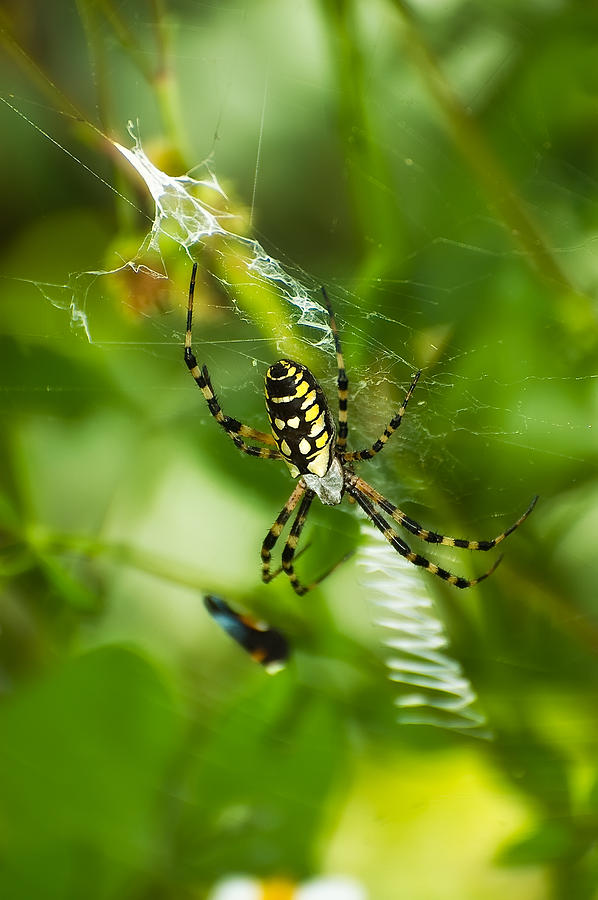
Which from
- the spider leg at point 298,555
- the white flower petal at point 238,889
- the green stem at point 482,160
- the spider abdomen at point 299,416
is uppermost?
the green stem at point 482,160

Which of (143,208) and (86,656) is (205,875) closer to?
(86,656)

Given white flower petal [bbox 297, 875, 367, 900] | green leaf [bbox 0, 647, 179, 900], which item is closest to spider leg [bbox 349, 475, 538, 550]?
green leaf [bbox 0, 647, 179, 900]

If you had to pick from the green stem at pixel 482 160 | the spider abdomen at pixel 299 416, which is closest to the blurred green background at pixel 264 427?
the green stem at pixel 482 160

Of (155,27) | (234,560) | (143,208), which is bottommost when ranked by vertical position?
(234,560)

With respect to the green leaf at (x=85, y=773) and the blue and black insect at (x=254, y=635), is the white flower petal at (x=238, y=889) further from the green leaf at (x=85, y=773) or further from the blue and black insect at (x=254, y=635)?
the blue and black insect at (x=254, y=635)

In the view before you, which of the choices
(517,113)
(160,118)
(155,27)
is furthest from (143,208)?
(517,113)

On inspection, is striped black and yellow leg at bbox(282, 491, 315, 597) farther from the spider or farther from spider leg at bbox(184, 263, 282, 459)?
spider leg at bbox(184, 263, 282, 459)

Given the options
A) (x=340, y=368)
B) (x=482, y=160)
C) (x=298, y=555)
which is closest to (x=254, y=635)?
(x=298, y=555)

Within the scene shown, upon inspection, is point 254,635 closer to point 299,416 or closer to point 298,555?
point 298,555
